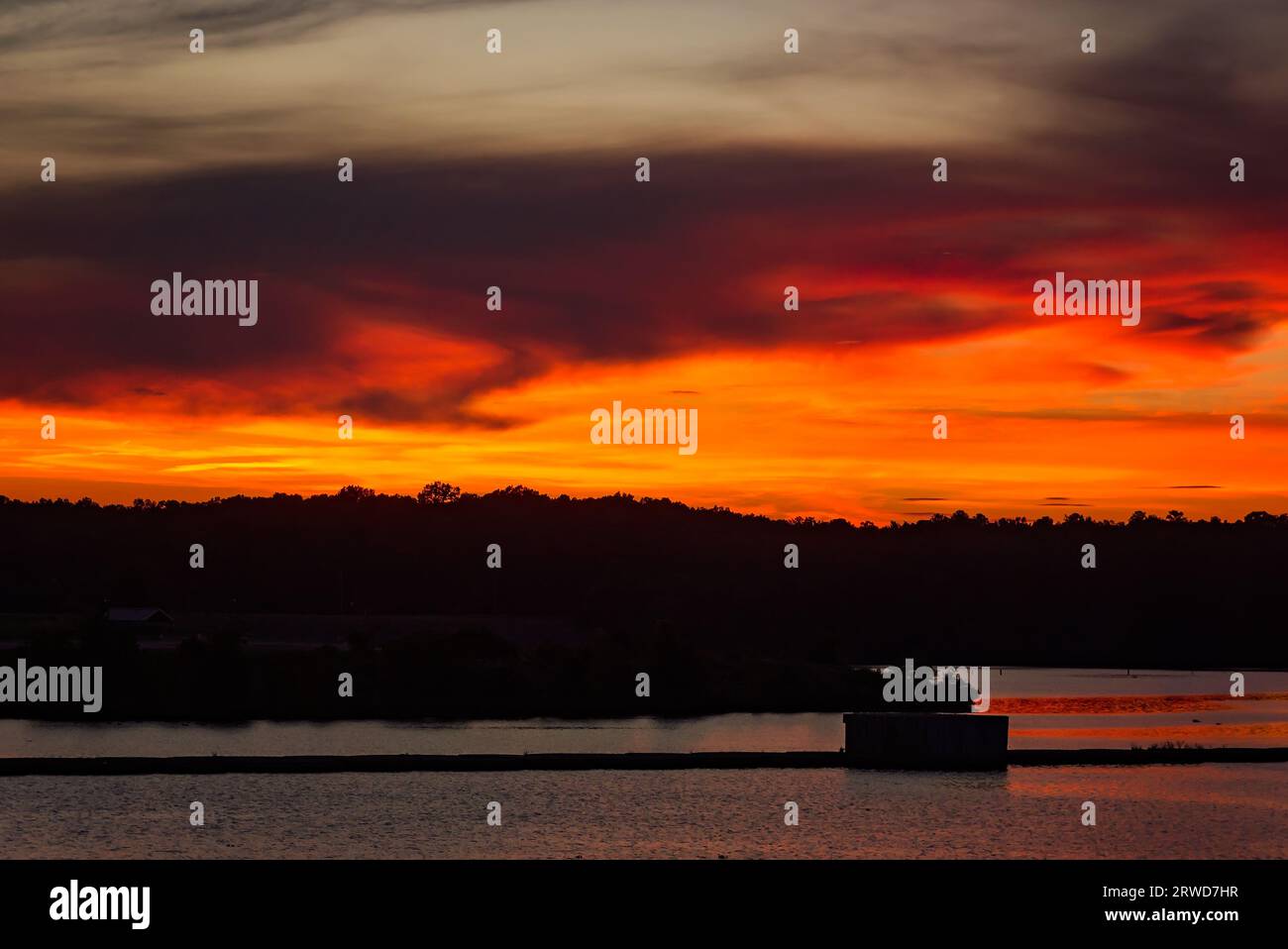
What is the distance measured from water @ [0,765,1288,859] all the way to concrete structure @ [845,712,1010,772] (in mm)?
1235

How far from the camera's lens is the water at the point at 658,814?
66438mm

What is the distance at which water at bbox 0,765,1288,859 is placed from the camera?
6644cm

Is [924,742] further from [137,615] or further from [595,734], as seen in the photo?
[137,615]

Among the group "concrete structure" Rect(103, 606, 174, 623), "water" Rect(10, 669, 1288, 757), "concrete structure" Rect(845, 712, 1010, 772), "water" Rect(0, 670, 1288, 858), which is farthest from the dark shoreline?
"concrete structure" Rect(103, 606, 174, 623)

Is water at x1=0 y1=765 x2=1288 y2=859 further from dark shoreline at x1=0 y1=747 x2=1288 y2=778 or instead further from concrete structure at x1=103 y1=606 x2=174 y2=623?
concrete structure at x1=103 y1=606 x2=174 y2=623

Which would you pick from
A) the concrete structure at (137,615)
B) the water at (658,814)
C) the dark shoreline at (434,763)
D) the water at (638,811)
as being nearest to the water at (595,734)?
the water at (638,811)

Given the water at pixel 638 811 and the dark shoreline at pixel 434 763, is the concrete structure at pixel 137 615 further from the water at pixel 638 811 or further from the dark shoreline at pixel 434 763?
the dark shoreline at pixel 434 763

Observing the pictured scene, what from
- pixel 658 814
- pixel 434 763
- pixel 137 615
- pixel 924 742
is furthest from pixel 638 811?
pixel 137 615

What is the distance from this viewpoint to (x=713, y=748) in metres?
112

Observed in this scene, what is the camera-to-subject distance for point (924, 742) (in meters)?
92.1

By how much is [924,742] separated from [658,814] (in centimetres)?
2227
